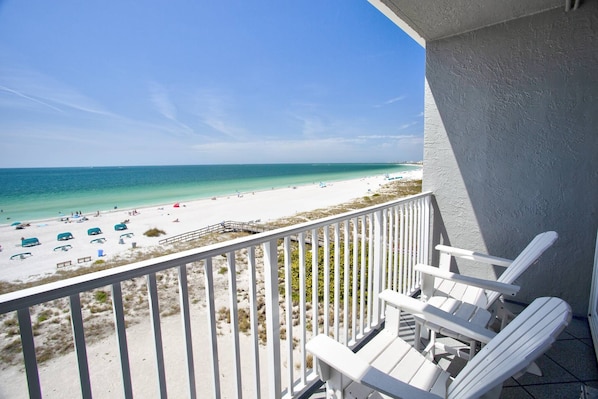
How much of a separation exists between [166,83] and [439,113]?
1653 inches

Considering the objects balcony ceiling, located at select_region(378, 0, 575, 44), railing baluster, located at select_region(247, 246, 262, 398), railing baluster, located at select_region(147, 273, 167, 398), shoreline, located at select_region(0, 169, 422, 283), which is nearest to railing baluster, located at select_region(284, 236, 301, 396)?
railing baluster, located at select_region(247, 246, 262, 398)

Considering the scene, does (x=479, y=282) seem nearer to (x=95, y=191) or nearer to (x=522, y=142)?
(x=522, y=142)

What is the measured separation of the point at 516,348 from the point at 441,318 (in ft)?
1.74

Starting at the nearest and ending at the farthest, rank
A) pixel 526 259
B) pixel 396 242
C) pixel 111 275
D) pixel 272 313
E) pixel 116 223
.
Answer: pixel 111 275 < pixel 272 313 < pixel 526 259 < pixel 396 242 < pixel 116 223

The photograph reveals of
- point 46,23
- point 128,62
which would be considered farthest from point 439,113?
point 128,62

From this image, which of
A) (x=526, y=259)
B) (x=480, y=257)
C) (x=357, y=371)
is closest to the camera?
(x=357, y=371)

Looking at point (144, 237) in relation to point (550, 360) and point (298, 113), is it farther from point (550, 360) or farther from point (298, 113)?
point (298, 113)

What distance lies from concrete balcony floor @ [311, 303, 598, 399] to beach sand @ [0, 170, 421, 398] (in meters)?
2.02

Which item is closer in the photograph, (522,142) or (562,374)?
(562,374)

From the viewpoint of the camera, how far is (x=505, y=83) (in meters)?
2.88

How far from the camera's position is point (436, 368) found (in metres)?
1.44

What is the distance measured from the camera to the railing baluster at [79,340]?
0.88 meters

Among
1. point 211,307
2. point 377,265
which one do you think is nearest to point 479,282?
point 377,265

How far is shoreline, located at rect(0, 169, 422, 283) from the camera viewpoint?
1402 centimetres
